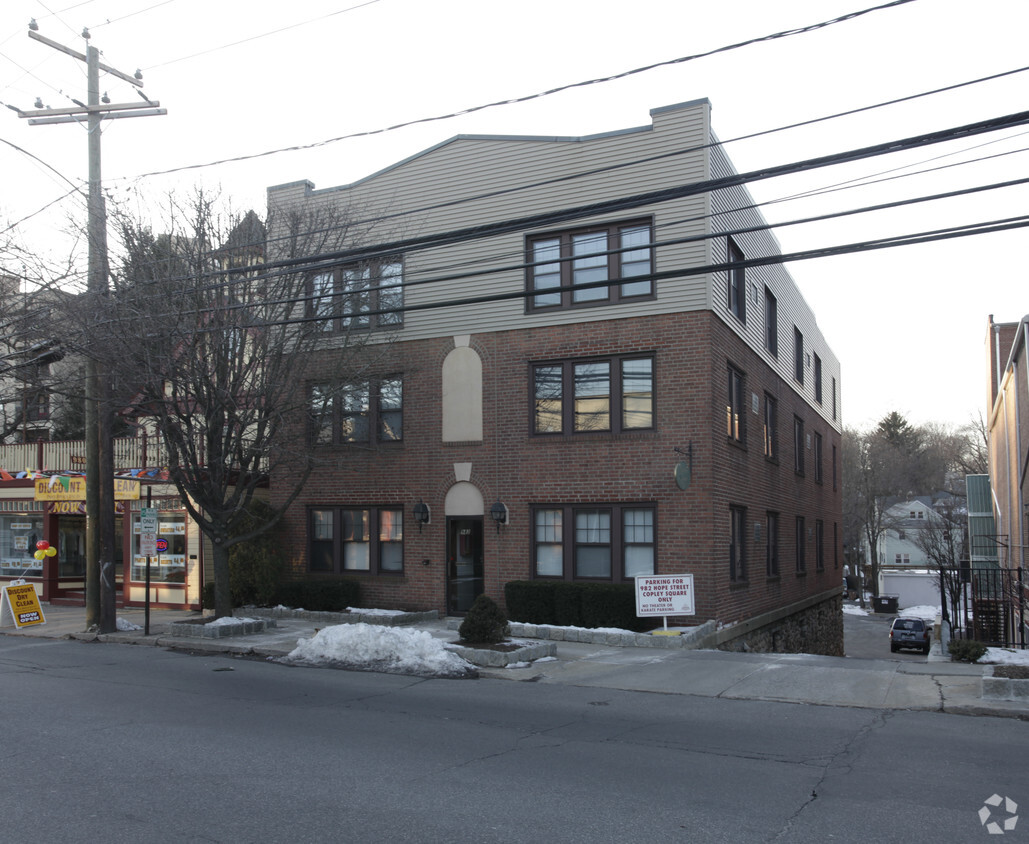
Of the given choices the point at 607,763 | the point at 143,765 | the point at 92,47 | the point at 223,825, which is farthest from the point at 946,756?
the point at 92,47

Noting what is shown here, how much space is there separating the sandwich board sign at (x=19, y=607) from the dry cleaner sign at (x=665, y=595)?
1377 centimetres

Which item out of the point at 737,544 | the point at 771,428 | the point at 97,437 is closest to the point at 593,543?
the point at 737,544

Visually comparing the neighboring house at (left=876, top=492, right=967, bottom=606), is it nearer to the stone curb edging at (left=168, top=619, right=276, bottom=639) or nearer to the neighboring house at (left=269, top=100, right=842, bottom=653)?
the neighboring house at (left=269, top=100, right=842, bottom=653)

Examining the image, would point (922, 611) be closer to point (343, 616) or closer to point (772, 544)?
point (772, 544)

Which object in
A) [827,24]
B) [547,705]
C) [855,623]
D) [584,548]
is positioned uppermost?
[827,24]

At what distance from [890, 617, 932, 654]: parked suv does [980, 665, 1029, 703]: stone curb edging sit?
92.4 feet

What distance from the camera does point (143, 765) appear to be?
25.0ft

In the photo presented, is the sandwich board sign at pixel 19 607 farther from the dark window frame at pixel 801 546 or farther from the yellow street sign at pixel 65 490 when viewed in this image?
the dark window frame at pixel 801 546

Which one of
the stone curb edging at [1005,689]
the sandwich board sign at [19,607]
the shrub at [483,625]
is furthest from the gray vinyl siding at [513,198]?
the sandwich board sign at [19,607]

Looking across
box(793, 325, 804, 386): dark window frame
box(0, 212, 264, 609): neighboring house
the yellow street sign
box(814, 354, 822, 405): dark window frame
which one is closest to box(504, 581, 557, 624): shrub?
box(0, 212, 264, 609): neighboring house

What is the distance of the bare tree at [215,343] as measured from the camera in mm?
16250

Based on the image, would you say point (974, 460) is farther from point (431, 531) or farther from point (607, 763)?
point (607, 763)

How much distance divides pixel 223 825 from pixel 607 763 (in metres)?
3.39

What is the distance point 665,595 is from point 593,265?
720cm
